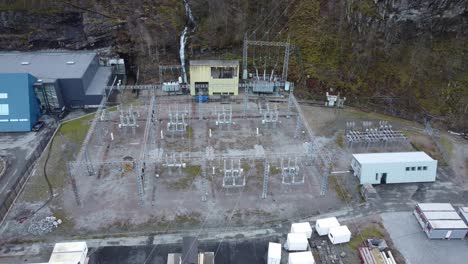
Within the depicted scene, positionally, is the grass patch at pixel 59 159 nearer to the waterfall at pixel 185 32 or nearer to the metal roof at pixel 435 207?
the waterfall at pixel 185 32

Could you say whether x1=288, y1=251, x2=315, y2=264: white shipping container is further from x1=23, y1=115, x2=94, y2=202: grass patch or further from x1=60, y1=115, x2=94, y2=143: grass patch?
x1=60, y1=115, x2=94, y2=143: grass patch

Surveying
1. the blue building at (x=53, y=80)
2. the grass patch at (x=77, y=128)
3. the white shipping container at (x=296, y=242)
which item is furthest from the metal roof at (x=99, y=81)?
the white shipping container at (x=296, y=242)

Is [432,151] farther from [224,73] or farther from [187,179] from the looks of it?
[224,73]

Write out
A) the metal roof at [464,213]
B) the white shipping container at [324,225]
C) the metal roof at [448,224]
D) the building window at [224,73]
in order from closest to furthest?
the metal roof at [448,224], the white shipping container at [324,225], the metal roof at [464,213], the building window at [224,73]

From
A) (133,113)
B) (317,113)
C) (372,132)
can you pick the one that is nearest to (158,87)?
(133,113)

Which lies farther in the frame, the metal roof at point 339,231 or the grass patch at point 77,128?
the grass patch at point 77,128

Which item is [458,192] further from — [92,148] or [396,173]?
[92,148]

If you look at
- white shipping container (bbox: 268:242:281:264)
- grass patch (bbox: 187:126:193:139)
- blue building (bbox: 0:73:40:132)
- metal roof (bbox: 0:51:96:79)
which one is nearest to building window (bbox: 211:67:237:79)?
grass patch (bbox: 187:126:193:139)
